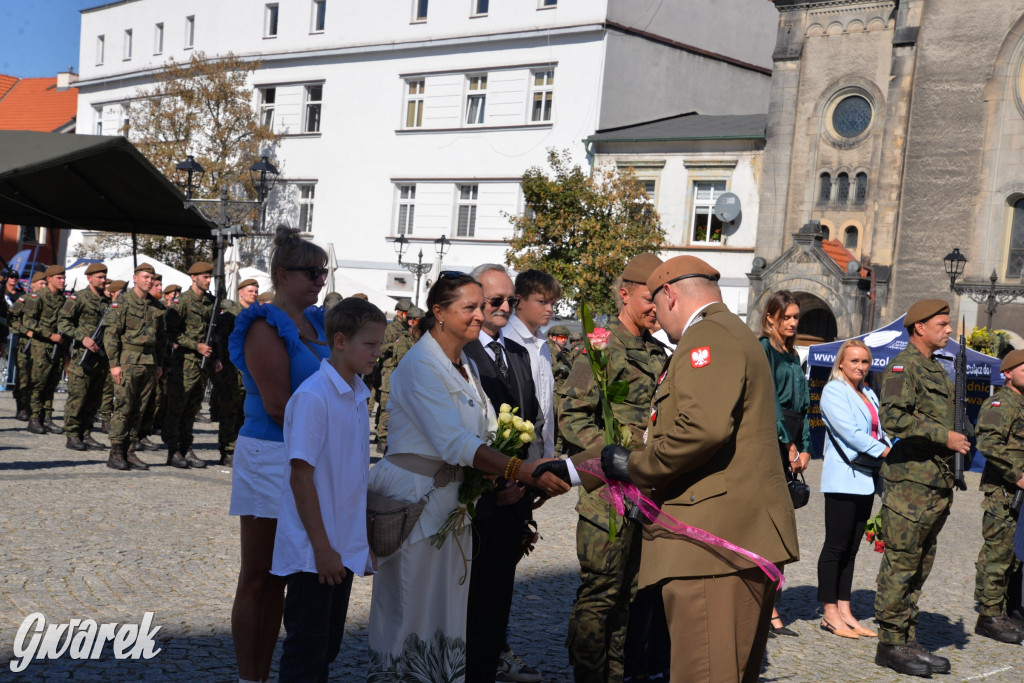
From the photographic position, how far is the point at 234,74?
41.0 meters

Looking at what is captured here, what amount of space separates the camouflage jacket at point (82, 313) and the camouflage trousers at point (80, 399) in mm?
564

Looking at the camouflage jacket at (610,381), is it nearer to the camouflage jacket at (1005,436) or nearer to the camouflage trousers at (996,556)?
the camouflage jacket at (1005,436)

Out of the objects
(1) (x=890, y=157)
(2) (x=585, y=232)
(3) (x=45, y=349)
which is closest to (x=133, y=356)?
(3) (x=45, y=349)

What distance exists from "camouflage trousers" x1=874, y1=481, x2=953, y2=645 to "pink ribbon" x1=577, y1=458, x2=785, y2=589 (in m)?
2.83

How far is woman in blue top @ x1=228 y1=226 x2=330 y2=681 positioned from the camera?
456 centimetres

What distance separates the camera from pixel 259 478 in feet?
15.1

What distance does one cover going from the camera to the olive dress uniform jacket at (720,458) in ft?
12.4

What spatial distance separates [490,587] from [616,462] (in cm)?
143

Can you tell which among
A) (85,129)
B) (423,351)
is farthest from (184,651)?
(85,129)

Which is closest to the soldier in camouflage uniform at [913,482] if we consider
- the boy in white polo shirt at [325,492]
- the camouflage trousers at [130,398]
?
the boy in white polo shirt at [325,492]

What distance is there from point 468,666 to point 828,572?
3295 mm

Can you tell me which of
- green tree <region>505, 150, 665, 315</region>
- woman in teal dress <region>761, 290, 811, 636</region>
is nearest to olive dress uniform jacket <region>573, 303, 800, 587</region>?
woman in teal dress <region>761, 290, 811, 636</region>

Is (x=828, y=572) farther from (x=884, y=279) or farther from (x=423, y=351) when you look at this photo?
(x=884, y=279)

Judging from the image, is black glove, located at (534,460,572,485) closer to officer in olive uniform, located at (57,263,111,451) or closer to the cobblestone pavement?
the cobblestone pavement
